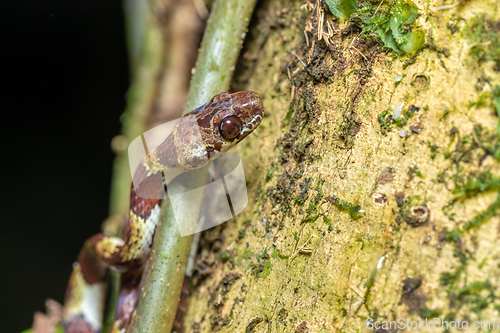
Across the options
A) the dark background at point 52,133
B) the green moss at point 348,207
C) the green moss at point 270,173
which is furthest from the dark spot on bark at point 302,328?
the dark background at point 52,133

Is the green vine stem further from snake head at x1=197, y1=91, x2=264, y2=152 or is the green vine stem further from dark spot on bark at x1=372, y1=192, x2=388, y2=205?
dark spot on bark at x1=372, y1=192, x2=388, y2=205

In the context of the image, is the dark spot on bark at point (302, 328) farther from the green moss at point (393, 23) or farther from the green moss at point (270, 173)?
the green moss at point (393, 23)

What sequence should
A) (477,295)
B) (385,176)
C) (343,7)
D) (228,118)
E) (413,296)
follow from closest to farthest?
(477,295) < (413,296) < (385,176) < (343,7) < (228,118)

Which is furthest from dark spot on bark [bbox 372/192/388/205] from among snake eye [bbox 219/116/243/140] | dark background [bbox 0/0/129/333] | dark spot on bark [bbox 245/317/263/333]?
dark background [bbox 0/0/129/333]

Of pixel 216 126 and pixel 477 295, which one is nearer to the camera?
pixel 477 295

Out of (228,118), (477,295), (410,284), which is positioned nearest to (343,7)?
(228,118)

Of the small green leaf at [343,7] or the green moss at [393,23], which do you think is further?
the small green leaf at [343,7]

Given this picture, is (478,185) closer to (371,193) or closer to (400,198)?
(400,198)
